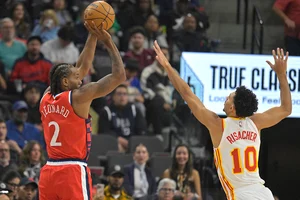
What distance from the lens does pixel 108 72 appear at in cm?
1500

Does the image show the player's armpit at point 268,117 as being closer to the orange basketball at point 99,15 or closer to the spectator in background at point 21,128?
the orange basketball at point 99,15

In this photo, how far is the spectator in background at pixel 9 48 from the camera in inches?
571

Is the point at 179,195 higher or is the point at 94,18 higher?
the point at 94,18

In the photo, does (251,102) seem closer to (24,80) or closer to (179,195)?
(179,195)

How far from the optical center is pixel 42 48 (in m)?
15.0

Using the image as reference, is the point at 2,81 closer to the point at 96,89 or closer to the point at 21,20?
the point at 21,20

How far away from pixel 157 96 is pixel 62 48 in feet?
6.67

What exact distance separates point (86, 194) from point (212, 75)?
539 cm

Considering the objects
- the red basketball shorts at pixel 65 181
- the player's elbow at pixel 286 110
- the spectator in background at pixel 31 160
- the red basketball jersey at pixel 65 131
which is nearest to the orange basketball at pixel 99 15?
the red basketball jersey at pixel 65 131

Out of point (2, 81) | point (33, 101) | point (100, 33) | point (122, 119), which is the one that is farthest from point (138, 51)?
point (100, 33)

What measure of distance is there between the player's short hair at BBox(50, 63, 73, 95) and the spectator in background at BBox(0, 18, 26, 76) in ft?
22.4

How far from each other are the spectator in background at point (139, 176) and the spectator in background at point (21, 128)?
1744mm

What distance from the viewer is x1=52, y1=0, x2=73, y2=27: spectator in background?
52.3 feet

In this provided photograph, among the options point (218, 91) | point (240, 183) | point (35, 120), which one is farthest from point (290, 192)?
point (240, 183)
